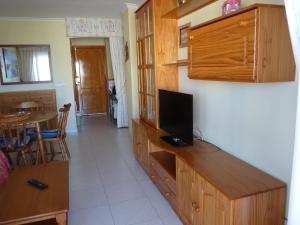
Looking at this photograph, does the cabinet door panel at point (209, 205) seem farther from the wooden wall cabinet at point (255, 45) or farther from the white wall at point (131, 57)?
the white wall at point (131, 57)

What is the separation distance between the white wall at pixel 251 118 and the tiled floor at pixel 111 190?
86cm

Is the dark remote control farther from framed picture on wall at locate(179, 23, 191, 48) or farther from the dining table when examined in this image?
framed picture on wall at locate(179, 23, 191, 48)

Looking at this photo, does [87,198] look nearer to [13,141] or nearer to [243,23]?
[13,141]

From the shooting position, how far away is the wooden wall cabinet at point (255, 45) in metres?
1.37

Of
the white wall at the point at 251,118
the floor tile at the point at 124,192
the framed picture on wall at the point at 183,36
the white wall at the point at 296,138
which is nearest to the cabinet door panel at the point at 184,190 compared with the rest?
the white wall at the point at 251,118

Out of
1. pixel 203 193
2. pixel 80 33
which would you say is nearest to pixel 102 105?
pixel 80 33

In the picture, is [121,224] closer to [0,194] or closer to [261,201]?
[0,194]

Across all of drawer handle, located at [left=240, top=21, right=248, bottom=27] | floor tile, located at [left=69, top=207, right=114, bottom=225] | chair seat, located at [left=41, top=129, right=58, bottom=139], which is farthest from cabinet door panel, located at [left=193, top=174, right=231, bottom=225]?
chair seat, located at [left=41, top=129, right=58, bottom=139]

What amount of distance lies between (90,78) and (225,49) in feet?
20.1

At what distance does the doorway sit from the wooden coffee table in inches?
199

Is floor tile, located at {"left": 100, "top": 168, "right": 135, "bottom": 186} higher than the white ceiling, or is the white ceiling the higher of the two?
the white ceiling

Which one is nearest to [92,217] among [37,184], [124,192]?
[124,192]

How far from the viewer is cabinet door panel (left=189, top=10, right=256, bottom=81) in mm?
1430

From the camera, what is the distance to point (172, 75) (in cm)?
309
